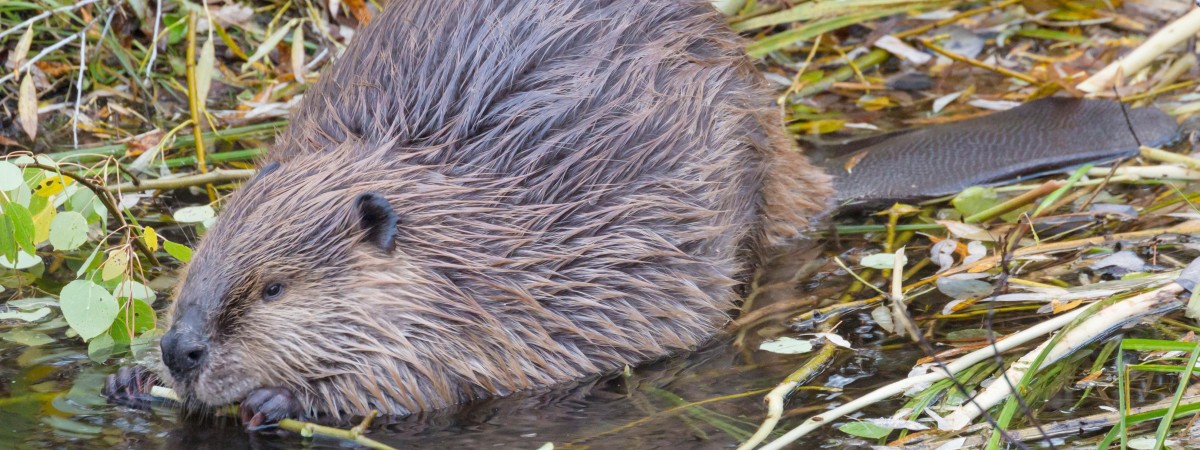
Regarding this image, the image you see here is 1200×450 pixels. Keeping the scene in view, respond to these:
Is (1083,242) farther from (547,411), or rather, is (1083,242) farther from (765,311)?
(547,411)

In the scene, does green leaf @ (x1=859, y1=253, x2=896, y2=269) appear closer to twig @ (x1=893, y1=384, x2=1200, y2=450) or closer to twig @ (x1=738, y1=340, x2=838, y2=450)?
twig @ (x1=738, y1=340, x2=838, y2=450)

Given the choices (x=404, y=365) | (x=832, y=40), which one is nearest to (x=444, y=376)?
(x=404, y=365)

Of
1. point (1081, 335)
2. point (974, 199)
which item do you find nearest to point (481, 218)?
point (1081, 335)

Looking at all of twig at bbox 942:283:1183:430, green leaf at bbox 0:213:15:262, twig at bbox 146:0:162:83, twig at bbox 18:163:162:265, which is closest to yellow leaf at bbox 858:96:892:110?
twig at bbox 942:283:1183:430

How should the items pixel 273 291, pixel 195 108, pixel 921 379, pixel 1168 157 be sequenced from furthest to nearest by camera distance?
pixel 195 108 → pixel 1168 157 → pixel 273 291 → pixel 921 379

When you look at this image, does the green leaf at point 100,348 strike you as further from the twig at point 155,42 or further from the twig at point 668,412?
the twig at point 155,42

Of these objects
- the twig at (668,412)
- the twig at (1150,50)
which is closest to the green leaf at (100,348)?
the twig at (668,412)

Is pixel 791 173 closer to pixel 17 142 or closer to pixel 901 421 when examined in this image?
pixel 901 421
